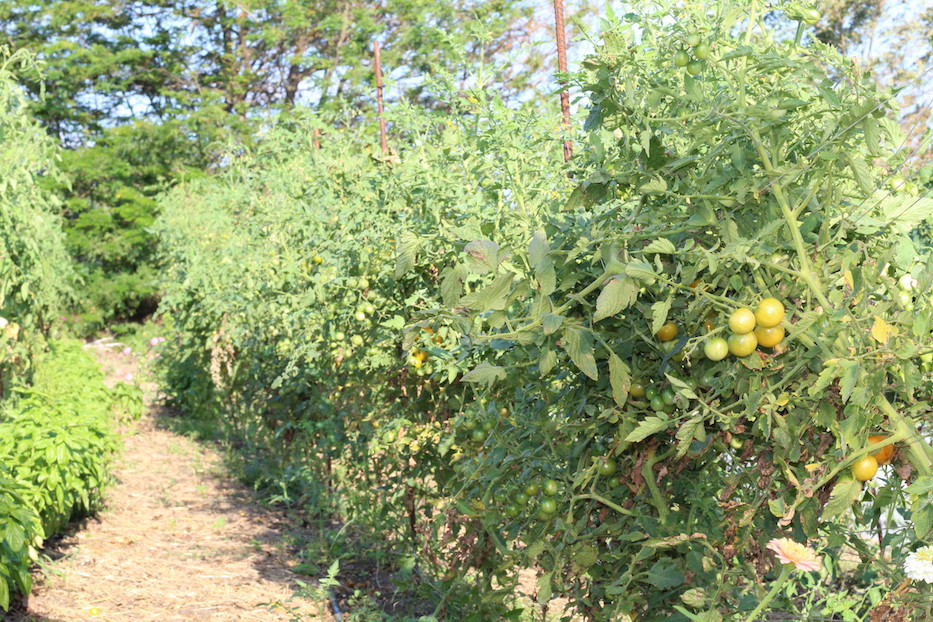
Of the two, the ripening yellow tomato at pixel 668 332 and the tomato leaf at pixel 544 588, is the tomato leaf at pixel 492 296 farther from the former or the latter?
the tomato leaf at pixel 544 588

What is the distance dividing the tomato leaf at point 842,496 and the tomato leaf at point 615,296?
0.48m

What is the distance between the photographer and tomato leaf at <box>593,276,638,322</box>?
146 centimetres

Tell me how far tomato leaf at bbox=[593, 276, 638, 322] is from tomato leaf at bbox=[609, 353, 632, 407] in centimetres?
19

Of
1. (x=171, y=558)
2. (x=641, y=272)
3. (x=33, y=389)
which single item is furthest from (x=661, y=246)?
(x=33, y=389)

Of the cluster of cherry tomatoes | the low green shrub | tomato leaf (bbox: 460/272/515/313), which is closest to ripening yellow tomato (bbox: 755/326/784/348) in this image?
the cluster of cherry tomatoes

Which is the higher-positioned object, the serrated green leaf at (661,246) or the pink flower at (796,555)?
the serrated green leaf at (661,246)

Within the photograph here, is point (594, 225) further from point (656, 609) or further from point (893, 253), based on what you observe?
point (656, 609)

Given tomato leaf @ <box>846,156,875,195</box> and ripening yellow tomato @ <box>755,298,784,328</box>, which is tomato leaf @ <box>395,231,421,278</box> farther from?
tomato leaf @ <box>846,156,875,195</box>

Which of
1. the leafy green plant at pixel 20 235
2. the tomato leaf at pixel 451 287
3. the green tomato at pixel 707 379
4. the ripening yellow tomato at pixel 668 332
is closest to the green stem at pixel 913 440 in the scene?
the green tomato at pixel 707 379

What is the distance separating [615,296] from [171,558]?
3.74 meters

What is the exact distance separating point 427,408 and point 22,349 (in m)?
3.50

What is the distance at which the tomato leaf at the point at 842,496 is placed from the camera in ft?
4.78

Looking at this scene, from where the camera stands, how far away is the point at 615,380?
1646 millimetres

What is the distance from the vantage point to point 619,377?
164 centimetres
